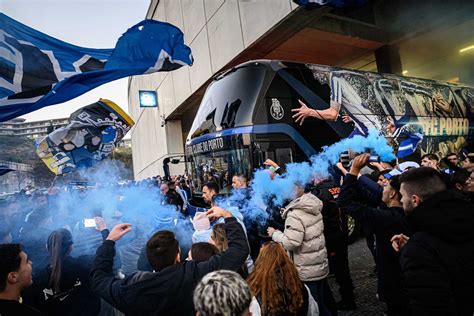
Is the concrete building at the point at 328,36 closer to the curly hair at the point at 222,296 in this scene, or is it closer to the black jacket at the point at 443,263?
the black jacket at the point at 443,263

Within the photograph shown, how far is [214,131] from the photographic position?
241 inches

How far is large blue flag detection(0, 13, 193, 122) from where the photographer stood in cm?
294

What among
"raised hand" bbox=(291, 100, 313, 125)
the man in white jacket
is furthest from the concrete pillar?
the man in white jacket

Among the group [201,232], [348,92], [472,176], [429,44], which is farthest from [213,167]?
[429,44]

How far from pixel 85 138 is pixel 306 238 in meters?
5.37

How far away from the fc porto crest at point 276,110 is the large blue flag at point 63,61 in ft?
6.76

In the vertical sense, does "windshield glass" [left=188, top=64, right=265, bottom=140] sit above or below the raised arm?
above

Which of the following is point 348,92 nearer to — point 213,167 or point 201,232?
point 213,167

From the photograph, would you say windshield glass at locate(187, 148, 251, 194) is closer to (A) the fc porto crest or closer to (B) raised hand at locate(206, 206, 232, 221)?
(A) the fc porto crest

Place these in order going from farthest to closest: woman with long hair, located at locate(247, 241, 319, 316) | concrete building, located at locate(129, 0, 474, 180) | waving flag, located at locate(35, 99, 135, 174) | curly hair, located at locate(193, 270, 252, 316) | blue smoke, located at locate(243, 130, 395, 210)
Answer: concrete building, located at locate(129, 0, 474, 180), waving flag, located at locate(35, 99, 135, 174), blue smoke, located at locate(243, 130, 395, 210), woman with long hair, located at locate(247, 241, 319, 316), curly hair, located at locate(193, 270, 252, 316)

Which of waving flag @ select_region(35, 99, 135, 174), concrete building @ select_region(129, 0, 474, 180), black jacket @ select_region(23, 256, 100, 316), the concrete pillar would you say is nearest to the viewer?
black jacket @ select_region(23, 256, 100, 316)

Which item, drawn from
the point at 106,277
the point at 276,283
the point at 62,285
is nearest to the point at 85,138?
the point at 62,285

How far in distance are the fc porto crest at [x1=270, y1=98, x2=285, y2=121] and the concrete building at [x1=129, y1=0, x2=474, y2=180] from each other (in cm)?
461

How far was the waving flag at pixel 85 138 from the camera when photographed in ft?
20.3
